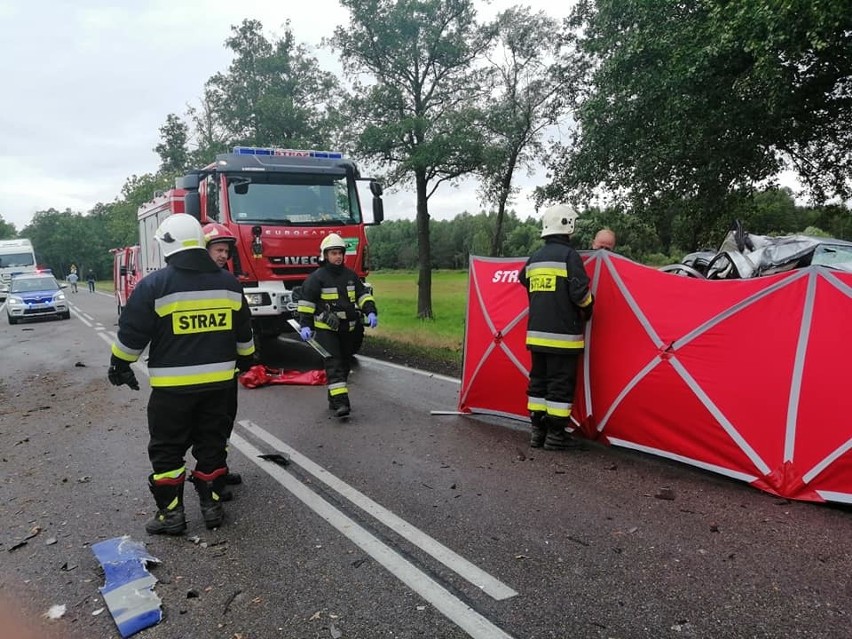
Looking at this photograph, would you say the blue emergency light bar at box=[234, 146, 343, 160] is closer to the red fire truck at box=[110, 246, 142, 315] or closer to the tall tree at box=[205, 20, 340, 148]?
the red fire truck at box=[110, 246, 142, 315]

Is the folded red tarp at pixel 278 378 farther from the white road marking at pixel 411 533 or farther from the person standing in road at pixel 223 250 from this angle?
the person standing in road at pixel 223 250

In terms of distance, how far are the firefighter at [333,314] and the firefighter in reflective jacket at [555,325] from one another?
2.08 meters

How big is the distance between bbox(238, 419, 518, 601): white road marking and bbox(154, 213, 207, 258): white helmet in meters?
1.87

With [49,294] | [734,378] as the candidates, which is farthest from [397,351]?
[49,294]

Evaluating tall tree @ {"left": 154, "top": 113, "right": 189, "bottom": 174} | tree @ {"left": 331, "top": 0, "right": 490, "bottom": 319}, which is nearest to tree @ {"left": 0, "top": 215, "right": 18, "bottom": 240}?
tall tree @ {"left": 154, "top": 113, "right": 189, "bottom": 174}

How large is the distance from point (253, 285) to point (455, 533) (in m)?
6.18

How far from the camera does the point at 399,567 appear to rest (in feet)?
10.1

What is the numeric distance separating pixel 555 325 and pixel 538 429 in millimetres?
894

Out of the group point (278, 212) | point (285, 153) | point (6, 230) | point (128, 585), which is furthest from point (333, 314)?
point (6, 230)

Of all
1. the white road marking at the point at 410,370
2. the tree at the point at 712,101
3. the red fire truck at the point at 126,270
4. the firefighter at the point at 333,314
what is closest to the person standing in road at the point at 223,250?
the firefighter at the point at 333,314

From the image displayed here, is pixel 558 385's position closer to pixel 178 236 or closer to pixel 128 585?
pixel 178 236

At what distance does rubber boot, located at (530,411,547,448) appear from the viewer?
503cm

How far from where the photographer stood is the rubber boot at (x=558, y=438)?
16.1 ft

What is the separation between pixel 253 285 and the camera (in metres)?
8.77
